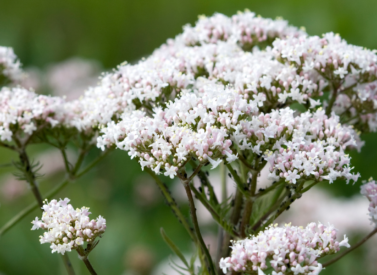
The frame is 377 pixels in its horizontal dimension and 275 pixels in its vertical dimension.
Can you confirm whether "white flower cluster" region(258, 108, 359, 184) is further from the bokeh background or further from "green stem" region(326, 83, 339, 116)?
the bokeh background

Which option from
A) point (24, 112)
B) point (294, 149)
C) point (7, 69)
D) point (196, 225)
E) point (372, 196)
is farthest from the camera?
point (7, 69)

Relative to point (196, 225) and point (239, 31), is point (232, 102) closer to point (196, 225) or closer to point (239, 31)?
point (196, 225)

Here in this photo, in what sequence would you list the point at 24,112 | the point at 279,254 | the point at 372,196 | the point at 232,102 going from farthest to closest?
1. the point at 24,112
2. the point at 372,196
3. the point at 232,102
4. the point at 279,254

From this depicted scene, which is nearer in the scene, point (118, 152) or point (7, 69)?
point (7, 69)

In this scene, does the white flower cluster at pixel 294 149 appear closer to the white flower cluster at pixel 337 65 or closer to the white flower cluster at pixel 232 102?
the white flower cluster at pixel 232 102

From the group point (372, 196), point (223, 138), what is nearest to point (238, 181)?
point (223, 138)

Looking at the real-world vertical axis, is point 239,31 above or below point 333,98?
above

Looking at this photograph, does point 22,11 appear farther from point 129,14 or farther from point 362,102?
point 362,102
